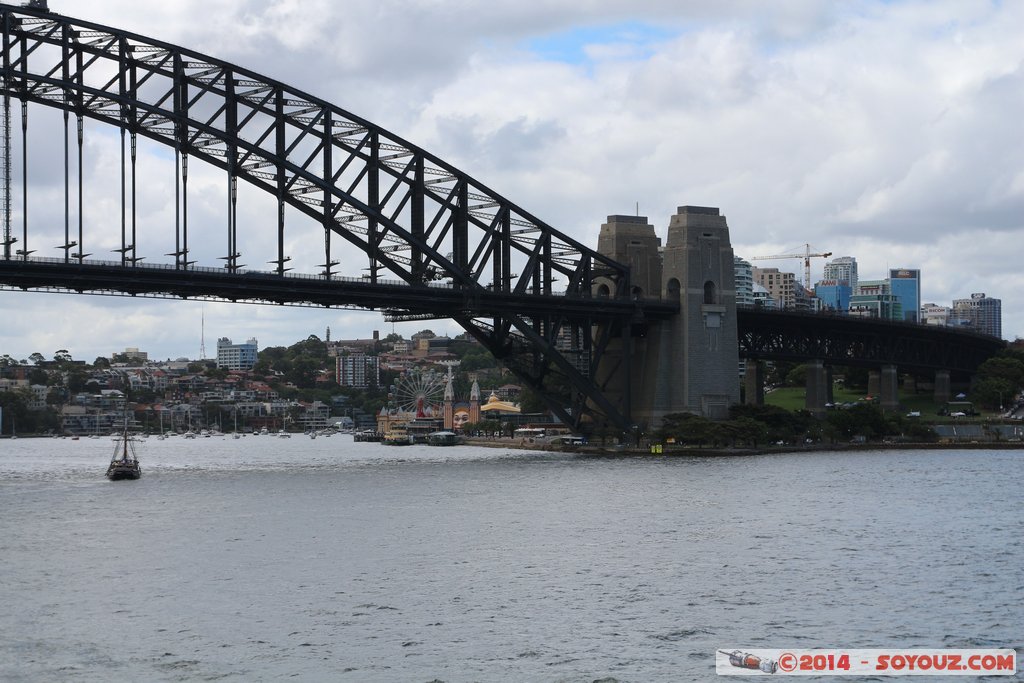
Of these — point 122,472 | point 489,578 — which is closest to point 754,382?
point 122,472

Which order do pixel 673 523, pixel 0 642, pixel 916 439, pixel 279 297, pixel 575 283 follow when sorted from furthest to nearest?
pixel 916 439 < pixel 575 283 < pixel 279 297 < pixel 673 523 < pixel 0 642

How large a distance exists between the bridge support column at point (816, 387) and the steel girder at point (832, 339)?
1.31 meters

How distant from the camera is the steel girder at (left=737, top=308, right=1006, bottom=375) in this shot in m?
166

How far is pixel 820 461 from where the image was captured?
395 feet

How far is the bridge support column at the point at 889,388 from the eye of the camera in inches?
7416

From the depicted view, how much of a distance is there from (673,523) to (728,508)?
7847mm

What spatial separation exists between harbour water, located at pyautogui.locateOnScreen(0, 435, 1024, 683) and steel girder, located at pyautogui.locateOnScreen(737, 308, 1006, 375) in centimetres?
7463

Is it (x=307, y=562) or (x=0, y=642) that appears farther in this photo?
(x=307, y=562)

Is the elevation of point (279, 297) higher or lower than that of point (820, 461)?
higher

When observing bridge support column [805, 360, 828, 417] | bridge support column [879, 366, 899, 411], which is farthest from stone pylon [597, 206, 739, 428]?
bridge support column [879, 366, 899, 411]

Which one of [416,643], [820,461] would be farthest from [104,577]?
[820,461]

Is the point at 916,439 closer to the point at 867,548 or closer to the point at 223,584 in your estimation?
the point at 867,548

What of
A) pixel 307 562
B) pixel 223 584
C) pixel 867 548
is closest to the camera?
pixel 223 584

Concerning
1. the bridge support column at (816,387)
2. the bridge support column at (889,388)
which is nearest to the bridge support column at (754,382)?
the bridge support column at (816,387)
